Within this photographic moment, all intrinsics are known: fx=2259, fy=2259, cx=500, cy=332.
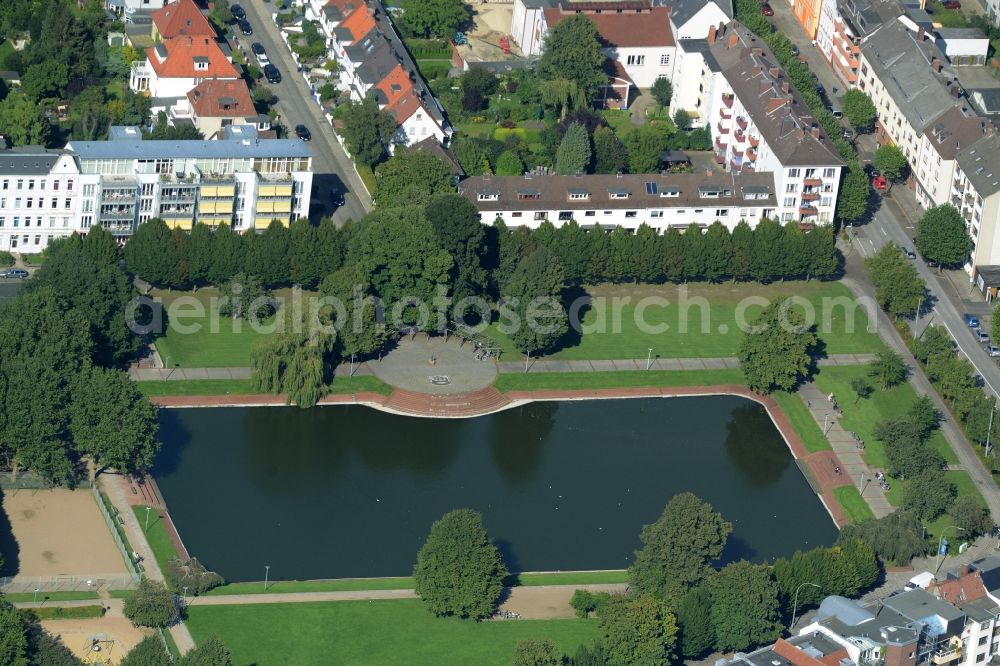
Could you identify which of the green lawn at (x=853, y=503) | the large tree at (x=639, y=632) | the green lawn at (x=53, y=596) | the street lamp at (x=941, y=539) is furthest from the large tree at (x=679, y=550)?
the green lawn at (x=53, y=596)

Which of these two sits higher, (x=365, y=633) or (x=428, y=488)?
(x=428, y=488)

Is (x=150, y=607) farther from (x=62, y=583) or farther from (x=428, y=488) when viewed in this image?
(x=428, y=488)

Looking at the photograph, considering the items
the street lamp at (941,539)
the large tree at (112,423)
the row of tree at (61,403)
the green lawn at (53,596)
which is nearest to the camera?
the green lawn at (53,596)

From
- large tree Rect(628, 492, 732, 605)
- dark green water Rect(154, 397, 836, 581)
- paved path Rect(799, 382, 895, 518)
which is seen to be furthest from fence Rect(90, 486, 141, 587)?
paved path Rect(799, 382, 895, 518)

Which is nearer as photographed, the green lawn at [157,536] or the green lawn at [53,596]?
the green lawn at [53,596]

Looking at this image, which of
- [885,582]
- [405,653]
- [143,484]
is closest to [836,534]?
[885,582]

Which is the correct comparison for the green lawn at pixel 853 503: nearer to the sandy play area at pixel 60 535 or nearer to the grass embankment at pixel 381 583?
the grass embankment at pixel 381 583

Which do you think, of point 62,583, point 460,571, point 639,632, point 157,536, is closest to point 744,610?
point 639,632
